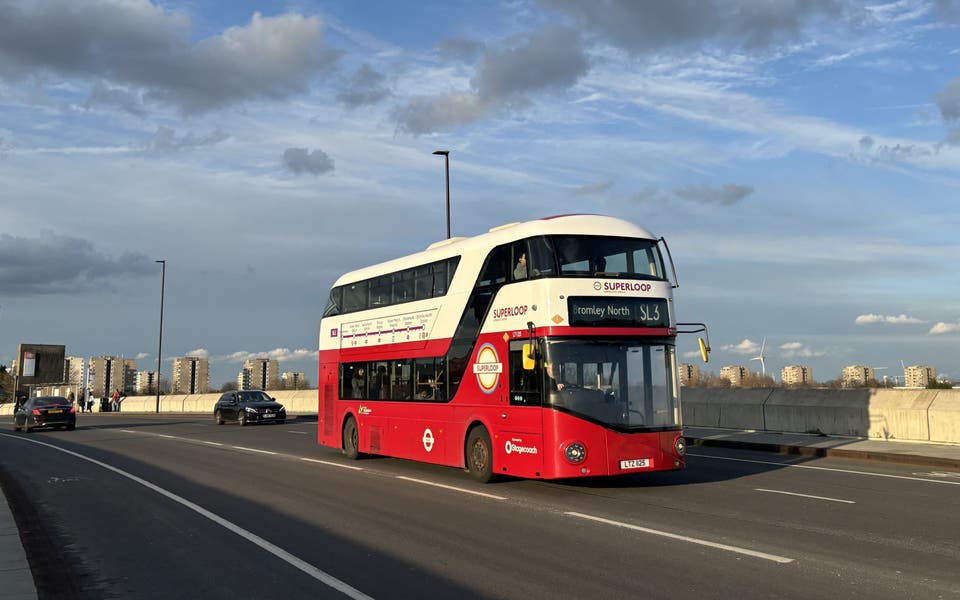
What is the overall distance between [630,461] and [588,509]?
147cm

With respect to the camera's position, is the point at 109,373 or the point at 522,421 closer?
the point at 522,421

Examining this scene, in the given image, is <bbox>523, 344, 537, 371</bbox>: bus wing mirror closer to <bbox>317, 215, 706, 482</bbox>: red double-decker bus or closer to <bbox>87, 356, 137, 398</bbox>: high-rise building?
<bbox>317, 215, 706, 482</bbox>: red double-decker bus

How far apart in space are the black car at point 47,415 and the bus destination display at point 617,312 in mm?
31543

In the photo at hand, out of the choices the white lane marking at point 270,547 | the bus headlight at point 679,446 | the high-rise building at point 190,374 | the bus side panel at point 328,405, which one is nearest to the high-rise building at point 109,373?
the high-rise building at point 190,374

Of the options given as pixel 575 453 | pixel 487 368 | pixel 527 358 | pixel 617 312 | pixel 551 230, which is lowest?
pixel 575 453

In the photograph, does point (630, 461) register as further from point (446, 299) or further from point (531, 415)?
point (446, 299)

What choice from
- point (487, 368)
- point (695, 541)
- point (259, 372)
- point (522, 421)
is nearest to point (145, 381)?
point (259, 372)

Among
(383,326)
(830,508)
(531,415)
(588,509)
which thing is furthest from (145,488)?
(830,508)

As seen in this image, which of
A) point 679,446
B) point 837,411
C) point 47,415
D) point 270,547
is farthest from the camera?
point 47,415

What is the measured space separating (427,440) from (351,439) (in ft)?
13.7

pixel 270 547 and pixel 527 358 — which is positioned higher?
pixel 527 358

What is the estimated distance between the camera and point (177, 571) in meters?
7.88

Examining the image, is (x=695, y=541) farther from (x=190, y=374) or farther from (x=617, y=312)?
(x=190, y=374)

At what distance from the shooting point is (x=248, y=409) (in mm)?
36375
